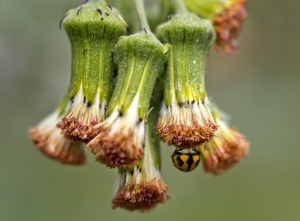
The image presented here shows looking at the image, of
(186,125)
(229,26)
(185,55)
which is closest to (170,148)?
(229,26)

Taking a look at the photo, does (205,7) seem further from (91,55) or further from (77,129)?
(77,129)

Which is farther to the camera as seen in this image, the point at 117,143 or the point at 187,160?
the point at 187,160

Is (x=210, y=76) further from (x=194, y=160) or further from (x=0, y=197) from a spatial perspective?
(x=194, y=160)

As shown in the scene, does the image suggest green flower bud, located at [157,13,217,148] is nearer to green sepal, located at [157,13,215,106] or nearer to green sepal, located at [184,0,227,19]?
green sepal, located at [157,13,215,106]

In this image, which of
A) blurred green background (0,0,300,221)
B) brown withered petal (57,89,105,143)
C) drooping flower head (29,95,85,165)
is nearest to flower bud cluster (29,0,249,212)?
brown withered petal (57,89,105,143)

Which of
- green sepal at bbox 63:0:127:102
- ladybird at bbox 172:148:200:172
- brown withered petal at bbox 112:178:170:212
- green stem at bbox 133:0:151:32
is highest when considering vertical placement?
green stem at bbox 133:0:151:32

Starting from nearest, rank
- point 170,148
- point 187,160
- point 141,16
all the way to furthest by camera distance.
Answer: point 141,16 → point 187,160 → point 170,148
